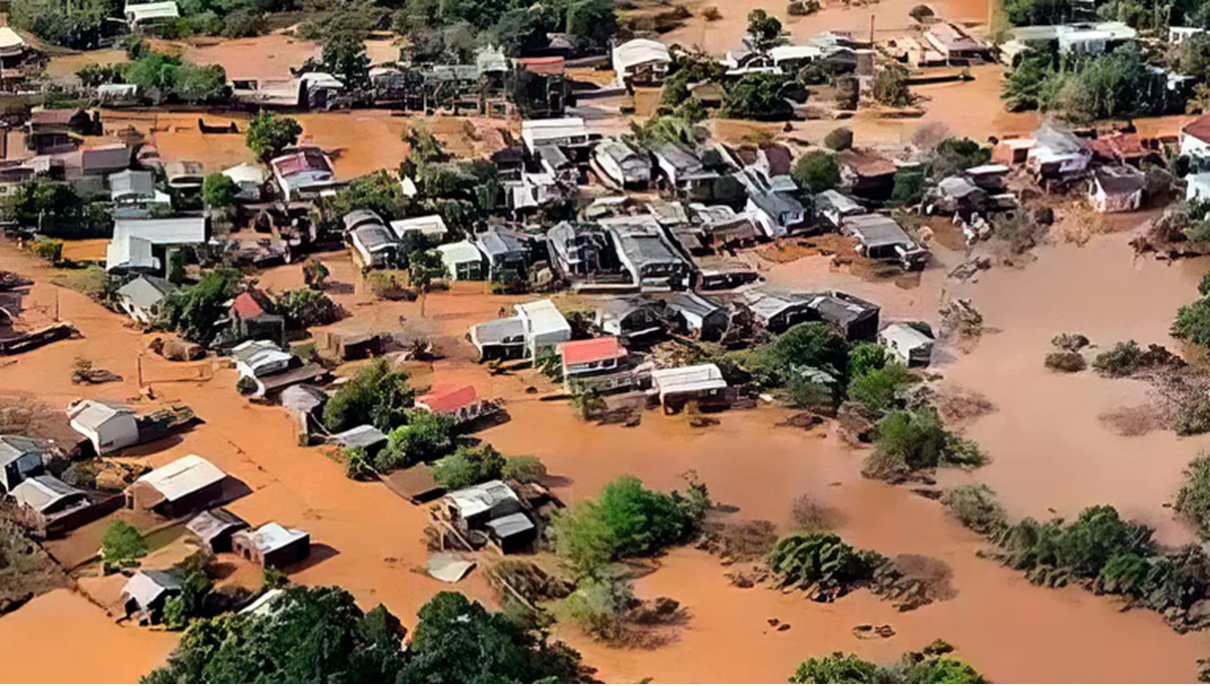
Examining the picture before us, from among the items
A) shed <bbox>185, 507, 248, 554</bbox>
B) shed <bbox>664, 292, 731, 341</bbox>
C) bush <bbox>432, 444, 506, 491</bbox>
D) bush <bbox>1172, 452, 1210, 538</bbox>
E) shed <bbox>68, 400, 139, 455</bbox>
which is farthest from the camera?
shed <bbox>664, 292, 731, 341</bbox>

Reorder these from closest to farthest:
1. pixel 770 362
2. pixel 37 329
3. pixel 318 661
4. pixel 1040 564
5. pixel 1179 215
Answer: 1. pixel 318 661
2. pixel 1040 564
3. pixel 770 362
4. pixel 37 329
5. pixel 1179 215

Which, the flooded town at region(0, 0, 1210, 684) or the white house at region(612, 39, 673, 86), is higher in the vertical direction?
the white house at region(612, 39, 673, 86)

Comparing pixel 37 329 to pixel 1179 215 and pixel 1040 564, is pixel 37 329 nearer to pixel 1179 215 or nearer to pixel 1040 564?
pixel 1040 564

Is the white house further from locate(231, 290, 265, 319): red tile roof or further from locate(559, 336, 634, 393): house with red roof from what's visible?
locate(559, 336, 634, 393): house with red roof

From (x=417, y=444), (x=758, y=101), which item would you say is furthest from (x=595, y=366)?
(x=758, y=101)

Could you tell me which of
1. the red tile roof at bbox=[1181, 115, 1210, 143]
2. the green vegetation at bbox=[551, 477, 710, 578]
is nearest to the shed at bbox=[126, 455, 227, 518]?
the green vegetation at bbox=[551, 477, 710, 578]

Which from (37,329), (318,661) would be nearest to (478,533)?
(318,661)

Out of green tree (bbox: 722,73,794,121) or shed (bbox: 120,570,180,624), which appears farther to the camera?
green tree (bbox: 722,73,794,121)

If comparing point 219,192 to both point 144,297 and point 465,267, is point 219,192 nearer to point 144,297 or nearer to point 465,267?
point 144,297
